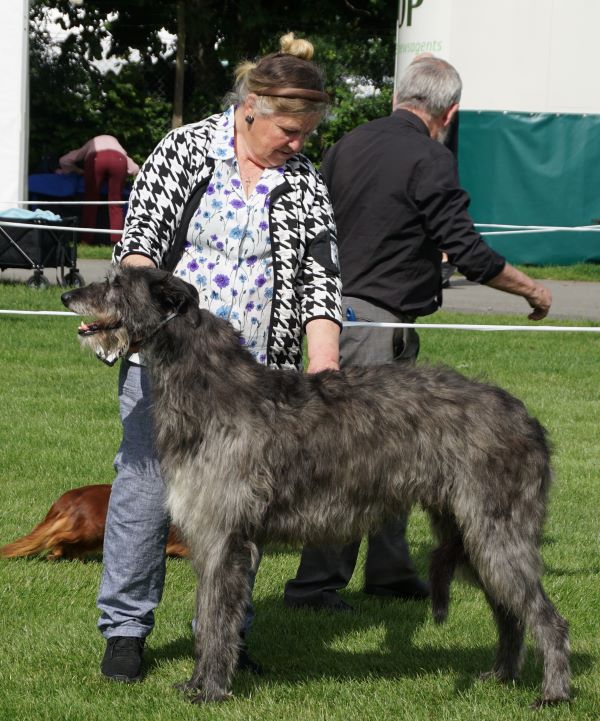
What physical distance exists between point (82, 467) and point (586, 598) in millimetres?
3490

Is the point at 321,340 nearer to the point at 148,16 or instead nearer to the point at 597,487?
the point at 597,487

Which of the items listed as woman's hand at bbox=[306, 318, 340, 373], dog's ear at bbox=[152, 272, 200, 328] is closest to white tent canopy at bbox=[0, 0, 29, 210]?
woman's hand at bbox=[306, 318, 340, 373]

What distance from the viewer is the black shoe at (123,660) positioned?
4.66 metres

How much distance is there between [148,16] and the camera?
23.4 meters

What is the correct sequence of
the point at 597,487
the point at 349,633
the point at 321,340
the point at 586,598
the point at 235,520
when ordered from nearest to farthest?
the point at 235,520
the point at 321,340
the point at 349,633
the point at 586,598
the point at 597,487

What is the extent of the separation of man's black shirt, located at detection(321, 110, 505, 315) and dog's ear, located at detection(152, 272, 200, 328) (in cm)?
157

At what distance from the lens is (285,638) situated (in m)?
5.29

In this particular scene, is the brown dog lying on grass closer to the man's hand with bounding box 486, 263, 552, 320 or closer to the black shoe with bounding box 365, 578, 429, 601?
the black shoe with bounding box 365, 578, 429, 601

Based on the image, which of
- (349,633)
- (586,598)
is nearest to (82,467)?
(349,633)

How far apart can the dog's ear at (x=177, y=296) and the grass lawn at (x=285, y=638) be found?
55.9 inches

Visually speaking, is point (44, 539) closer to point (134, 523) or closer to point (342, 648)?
point (134, 523)

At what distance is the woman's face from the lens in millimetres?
4410

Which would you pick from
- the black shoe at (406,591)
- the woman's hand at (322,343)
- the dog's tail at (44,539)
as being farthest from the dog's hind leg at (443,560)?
the dog's tail at (44,539)

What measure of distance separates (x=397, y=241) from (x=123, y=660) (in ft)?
7.48
